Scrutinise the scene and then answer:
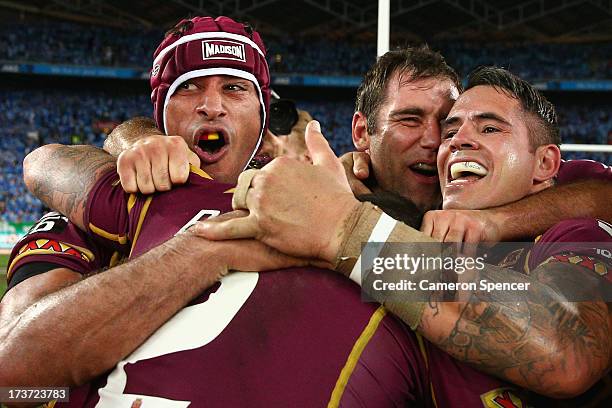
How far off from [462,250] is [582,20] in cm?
2282

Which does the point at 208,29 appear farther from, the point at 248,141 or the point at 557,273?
the point at 557,273

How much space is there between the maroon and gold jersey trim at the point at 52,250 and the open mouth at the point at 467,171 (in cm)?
133

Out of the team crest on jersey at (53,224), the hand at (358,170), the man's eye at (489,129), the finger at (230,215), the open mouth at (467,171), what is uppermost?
the man's eye at (489,129)

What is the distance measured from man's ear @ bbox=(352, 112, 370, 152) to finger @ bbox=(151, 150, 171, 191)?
1539 mm

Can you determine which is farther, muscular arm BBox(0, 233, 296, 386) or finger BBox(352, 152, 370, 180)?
finger BBox(352, 152, 370, 180)

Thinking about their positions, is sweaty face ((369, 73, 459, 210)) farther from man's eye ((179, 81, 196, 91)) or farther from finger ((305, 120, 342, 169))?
finger ((305, 120, 342, 169))

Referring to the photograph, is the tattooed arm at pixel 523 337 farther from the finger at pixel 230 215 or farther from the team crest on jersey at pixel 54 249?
the team crest on jersey at pixel 54 249

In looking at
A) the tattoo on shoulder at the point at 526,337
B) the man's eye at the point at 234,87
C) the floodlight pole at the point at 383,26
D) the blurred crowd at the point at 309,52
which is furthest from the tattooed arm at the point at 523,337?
the blurred crowd at the point at 309,52

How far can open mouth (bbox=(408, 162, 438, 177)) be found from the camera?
294cm

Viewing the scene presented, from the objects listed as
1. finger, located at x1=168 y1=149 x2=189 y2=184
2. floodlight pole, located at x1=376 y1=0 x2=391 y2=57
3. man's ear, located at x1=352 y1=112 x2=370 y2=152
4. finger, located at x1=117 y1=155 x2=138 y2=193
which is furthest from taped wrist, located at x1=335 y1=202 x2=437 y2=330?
floodlight pole, located at x1=376 y1=0 x2=391 y2=57

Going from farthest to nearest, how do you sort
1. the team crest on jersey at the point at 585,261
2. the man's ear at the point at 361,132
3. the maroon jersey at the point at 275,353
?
the man's ear at the point at 361,132 → the team crest on jersey at the point at 585,261 → the maroon jersey at the point at 275,353

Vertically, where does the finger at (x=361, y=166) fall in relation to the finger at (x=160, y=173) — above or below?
below

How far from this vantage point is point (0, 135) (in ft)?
66.9

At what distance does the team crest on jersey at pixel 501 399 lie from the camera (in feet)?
5.27
